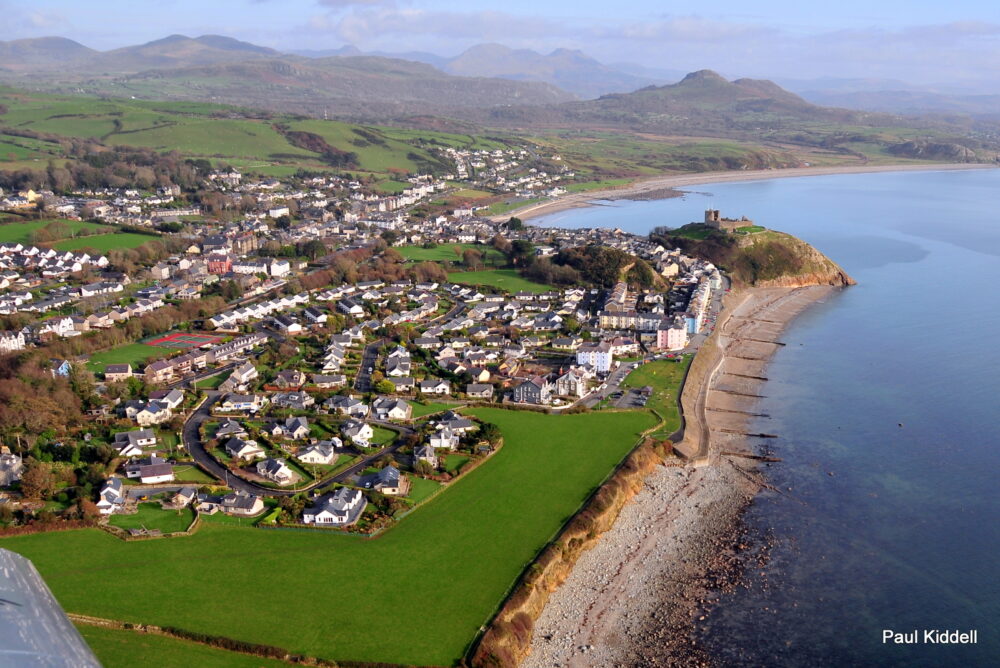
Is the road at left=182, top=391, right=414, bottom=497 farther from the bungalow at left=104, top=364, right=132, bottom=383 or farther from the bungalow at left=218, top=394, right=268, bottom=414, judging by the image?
the bungalow at left=104, top=364, right=132, bottom=383

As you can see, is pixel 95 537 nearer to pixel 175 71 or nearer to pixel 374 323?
pixel 374 323

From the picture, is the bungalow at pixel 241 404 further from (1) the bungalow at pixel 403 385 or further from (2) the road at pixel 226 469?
(1) the bungalow at pixel 403 385

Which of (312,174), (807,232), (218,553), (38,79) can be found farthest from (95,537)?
(38,79)

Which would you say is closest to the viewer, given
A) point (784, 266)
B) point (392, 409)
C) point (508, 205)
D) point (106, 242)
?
point (392, 409)

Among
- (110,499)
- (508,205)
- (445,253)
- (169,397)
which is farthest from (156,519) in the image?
(508,205)

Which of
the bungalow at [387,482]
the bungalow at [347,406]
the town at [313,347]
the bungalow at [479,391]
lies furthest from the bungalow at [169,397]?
the bungalow at [479,391]

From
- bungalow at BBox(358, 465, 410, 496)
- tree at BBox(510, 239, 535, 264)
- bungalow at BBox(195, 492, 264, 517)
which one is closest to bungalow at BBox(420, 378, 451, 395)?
bungalow at BBox(358, 465, 410, 496)

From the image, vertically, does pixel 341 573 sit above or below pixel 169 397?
below

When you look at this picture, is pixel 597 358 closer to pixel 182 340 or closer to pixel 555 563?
pixel 555 563
